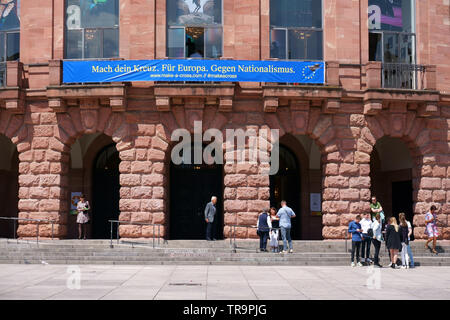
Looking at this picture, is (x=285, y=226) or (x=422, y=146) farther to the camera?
(x=422, y=146)

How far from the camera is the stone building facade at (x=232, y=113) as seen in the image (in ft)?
76.8

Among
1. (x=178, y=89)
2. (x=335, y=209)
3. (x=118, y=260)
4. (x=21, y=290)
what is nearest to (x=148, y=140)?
(x=178, y=89)

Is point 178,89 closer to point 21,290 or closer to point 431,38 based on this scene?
point 431,38

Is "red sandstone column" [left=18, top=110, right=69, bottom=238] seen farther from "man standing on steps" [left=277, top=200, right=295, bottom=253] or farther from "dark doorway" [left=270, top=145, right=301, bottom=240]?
"dark doorway" [left=270, top=145, right=301, bottom=240]

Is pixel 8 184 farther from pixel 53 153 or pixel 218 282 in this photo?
pixel 218 282

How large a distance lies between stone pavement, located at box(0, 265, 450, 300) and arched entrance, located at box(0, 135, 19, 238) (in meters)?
9.76

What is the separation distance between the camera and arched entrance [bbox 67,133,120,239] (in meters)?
27.8

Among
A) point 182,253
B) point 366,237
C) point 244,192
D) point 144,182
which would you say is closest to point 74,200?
point 144,182

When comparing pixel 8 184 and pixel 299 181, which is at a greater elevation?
pixel 299 181

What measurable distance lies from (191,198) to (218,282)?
1290 centimetres

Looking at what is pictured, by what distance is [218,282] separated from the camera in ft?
48.2

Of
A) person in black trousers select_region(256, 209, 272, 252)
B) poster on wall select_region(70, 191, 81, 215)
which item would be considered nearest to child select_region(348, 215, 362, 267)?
person in black trousers select_region(256, 209, 272, 252)
